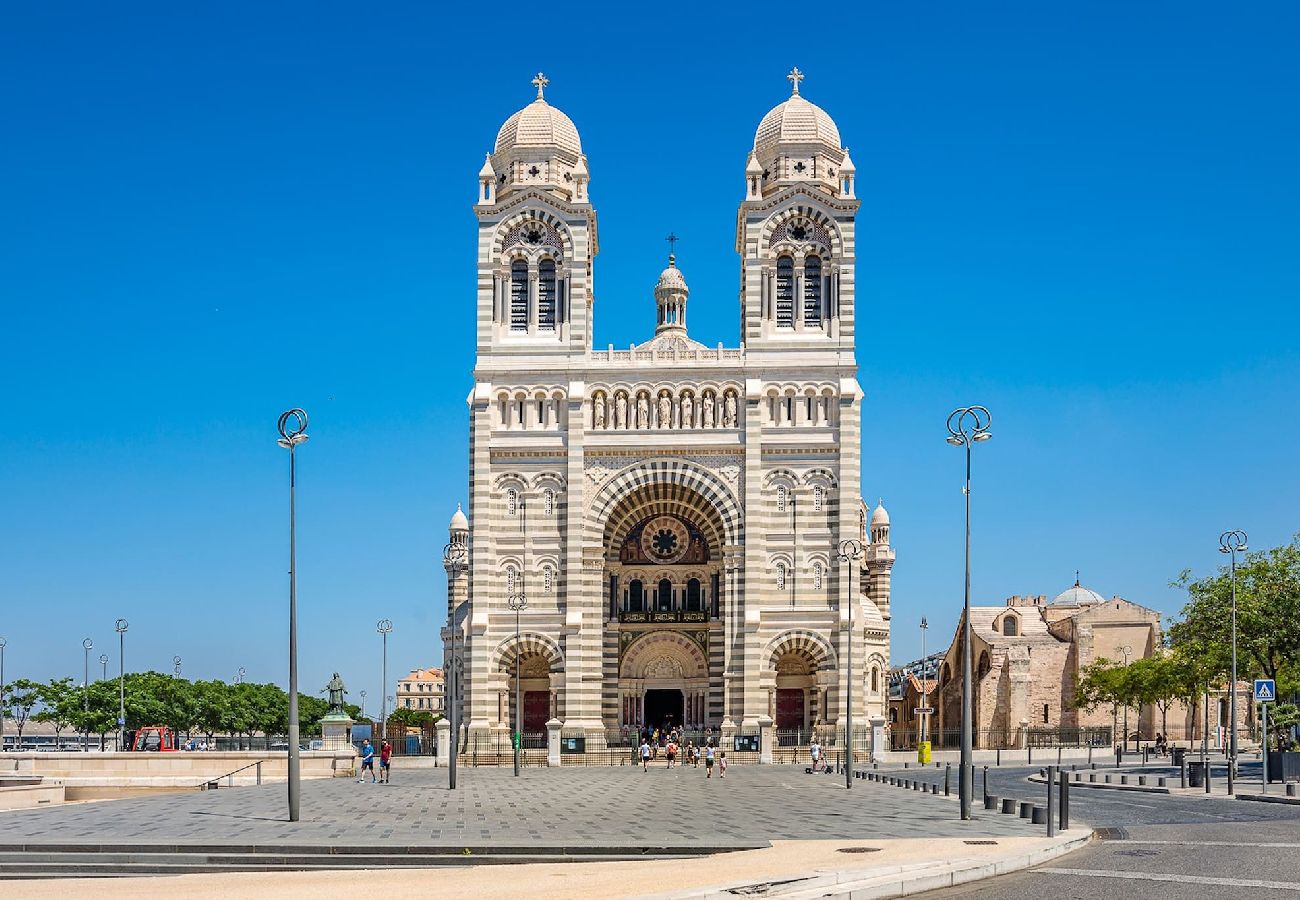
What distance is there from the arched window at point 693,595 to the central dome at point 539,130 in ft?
72.7

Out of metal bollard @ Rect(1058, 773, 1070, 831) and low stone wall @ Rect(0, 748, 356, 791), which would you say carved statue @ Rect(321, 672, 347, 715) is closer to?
low stone wall @ Rect(0, 748, 356, 791)

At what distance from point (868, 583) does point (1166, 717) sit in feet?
68.6

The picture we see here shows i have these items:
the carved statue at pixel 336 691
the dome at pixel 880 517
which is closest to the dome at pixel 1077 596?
the dome at pixel 880 517

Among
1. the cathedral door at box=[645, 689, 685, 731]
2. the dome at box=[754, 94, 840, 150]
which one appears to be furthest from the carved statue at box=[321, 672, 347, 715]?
the dome at box=[754, 94, 840, 150]

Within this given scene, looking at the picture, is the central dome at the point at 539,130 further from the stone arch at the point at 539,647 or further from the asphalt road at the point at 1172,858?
the asphalt road at the point at 1172,858

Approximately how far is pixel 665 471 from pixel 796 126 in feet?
59.9

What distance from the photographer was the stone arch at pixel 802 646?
69.7m

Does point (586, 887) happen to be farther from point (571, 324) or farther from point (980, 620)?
point (980, 620)

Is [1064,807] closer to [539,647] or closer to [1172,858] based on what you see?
[1172,858]

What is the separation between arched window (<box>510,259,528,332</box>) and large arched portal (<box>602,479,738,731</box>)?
33.3ft

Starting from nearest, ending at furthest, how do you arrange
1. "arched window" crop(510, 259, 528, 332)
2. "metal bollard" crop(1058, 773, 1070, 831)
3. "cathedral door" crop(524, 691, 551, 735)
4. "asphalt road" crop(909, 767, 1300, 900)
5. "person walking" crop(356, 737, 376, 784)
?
"asphalt road" crop(909, 767, 1300, 900) < "metal bollard" crop(1058, 773, 1070, 831) < "person walking" crop(356, 737, 376, 784) < "arched window" crop(510, 259, 528, 332) < "cathedral door" crop(524, 691, 551, 735)

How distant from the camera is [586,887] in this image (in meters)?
19.6

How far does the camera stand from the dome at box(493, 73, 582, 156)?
73.1 m

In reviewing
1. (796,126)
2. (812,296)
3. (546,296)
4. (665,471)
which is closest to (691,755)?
(665,471)
